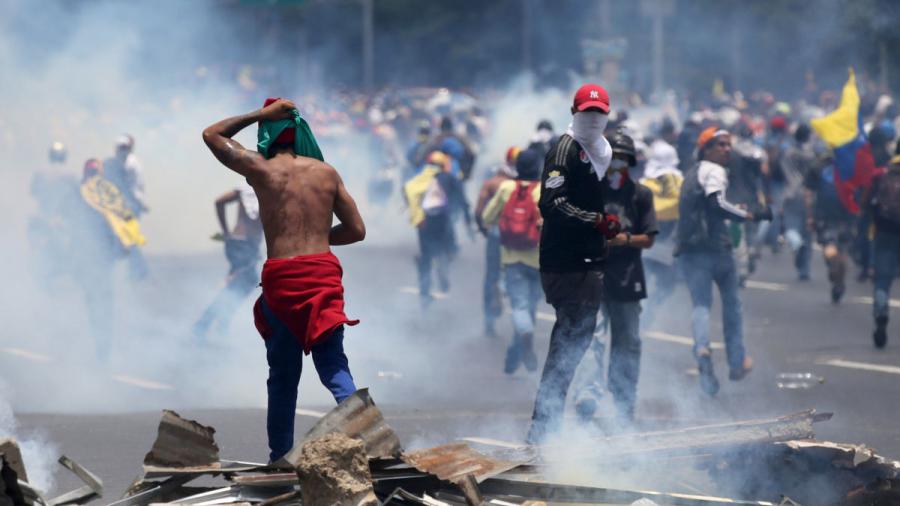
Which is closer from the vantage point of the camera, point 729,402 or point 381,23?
point 729,402

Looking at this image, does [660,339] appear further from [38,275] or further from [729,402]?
[38,275]

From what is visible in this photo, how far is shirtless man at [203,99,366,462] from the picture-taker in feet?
19.3

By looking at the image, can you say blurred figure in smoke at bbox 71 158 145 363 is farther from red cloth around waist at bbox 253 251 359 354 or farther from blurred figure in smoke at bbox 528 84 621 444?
red cloth around waist at bbox 253 251 359 354

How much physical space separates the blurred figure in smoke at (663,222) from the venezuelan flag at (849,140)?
2.53 m

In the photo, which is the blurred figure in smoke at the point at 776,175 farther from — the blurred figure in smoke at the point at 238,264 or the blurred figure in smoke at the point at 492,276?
the blurred figure in smoke at the point at 238,264

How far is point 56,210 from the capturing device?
11.8 m

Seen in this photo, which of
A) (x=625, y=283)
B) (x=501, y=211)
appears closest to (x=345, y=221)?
(x=625, y=283)

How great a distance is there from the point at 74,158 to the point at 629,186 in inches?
791

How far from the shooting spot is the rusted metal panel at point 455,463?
541cm

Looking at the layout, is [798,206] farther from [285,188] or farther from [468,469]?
[468,469]

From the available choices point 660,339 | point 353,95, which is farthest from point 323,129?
point 660,339

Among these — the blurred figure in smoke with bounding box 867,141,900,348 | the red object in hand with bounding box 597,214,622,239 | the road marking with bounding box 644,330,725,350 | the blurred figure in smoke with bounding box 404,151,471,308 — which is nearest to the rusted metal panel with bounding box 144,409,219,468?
the red object in hand with bounding box 597,214,622,239

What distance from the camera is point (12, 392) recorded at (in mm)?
10047

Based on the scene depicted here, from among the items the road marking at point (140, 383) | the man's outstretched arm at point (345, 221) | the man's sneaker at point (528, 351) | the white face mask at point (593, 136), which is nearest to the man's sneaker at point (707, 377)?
the man's sneaker at point (528, 351)
